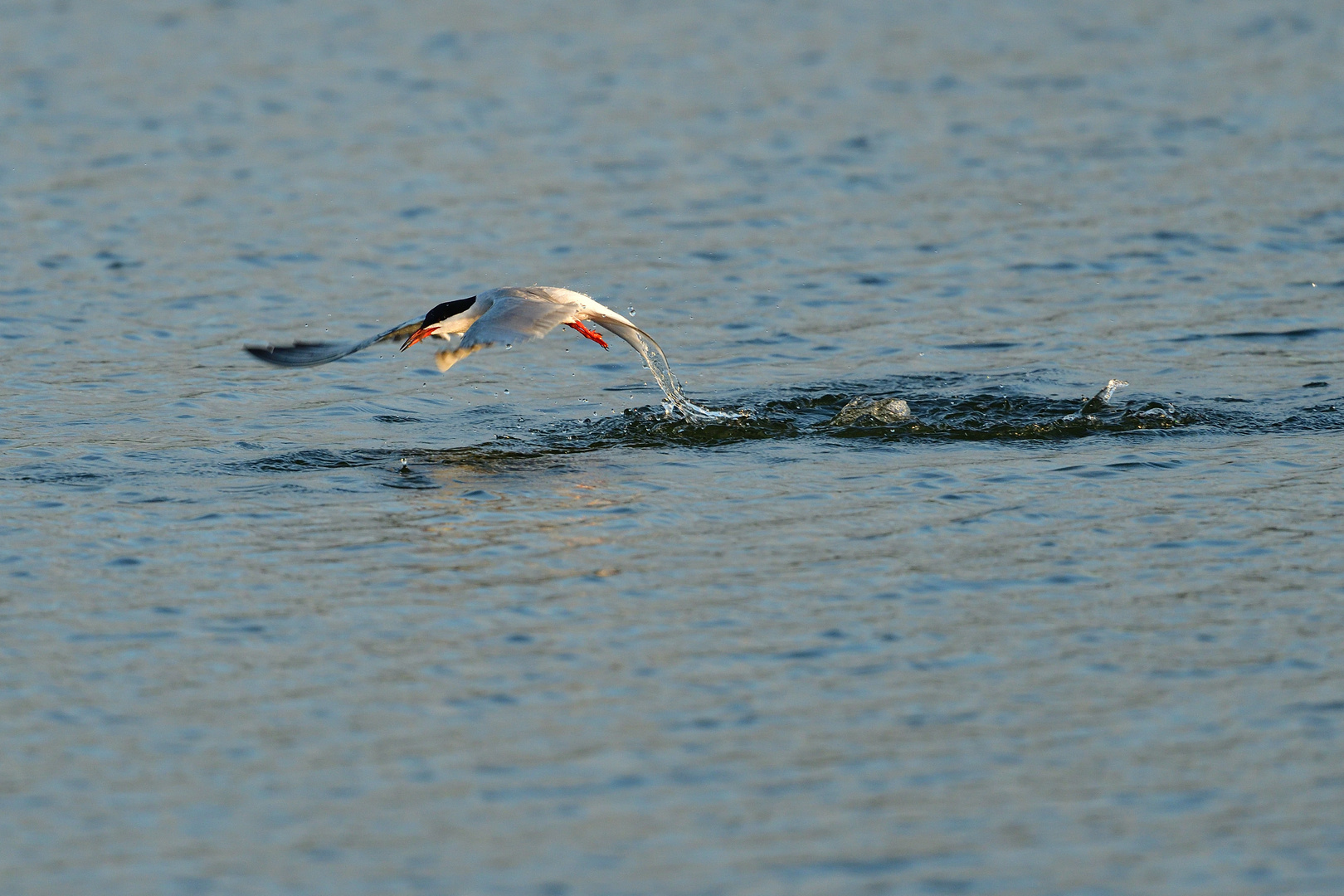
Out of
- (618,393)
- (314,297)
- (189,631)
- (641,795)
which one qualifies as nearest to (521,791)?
(641,795)

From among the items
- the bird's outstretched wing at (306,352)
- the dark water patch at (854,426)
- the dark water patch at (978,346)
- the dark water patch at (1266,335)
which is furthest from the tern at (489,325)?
the dark water patch at (1266,335)

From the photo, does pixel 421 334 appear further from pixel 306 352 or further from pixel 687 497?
pixel 687 497

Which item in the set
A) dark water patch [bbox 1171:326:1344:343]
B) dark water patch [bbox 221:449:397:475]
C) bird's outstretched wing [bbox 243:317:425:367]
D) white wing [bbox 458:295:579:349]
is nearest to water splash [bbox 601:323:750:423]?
white wing [bbox 458:295:579:349]

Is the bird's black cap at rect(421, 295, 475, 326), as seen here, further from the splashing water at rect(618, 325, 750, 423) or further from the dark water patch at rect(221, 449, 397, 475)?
the splashing water at rect(618, 325, 750, 423)

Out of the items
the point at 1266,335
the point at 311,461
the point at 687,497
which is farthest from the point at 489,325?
the point at 1266,335

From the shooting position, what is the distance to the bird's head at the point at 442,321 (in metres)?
11.6

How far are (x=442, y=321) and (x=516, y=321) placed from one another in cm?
101

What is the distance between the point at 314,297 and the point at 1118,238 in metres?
7.54

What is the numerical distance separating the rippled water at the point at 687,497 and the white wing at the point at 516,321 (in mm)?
1025

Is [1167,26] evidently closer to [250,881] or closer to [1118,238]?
[1118,238]

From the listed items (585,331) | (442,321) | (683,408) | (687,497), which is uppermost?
(442,321)

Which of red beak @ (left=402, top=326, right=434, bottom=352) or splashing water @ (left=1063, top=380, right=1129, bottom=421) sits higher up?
red beak @ (left=402, top=326, right=434, bottom=352)

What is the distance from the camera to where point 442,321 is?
11.6 metres

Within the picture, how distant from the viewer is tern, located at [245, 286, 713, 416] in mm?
10680
